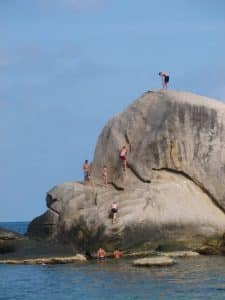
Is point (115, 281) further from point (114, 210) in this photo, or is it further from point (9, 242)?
point (9, 242)

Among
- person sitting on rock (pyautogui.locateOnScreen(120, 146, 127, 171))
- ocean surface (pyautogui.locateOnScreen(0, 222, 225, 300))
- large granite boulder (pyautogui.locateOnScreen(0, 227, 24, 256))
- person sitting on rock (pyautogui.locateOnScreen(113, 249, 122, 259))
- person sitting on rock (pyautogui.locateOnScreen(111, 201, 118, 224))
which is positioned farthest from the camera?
person sitting on rock (pyautogui.locateOnScreen(120, 146, 127, 171))

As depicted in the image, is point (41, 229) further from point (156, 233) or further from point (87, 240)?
point (156, 233)

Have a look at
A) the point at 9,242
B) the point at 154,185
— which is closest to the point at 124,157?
the point at 154,185

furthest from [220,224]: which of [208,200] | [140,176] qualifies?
[140,176]

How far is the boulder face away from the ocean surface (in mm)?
1900

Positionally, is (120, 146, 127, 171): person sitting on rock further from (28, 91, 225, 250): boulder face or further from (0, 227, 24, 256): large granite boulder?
(0, 227, 24, 256): large granite boulder

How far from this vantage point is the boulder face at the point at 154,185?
3788 cm

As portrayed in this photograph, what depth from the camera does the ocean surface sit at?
2656 cm

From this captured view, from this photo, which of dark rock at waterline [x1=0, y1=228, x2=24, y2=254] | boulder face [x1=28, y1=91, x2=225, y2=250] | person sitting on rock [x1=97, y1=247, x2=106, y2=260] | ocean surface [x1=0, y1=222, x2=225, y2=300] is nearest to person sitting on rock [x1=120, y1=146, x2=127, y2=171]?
boulder face [x1=28, y1=91, x2=225, y2=250]

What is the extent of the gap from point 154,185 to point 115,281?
10.5 metres

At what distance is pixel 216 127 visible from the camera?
4038cm

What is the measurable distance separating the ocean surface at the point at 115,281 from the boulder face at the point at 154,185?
1900 mm

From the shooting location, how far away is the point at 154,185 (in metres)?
39.7

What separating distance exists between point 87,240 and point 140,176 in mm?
4267
